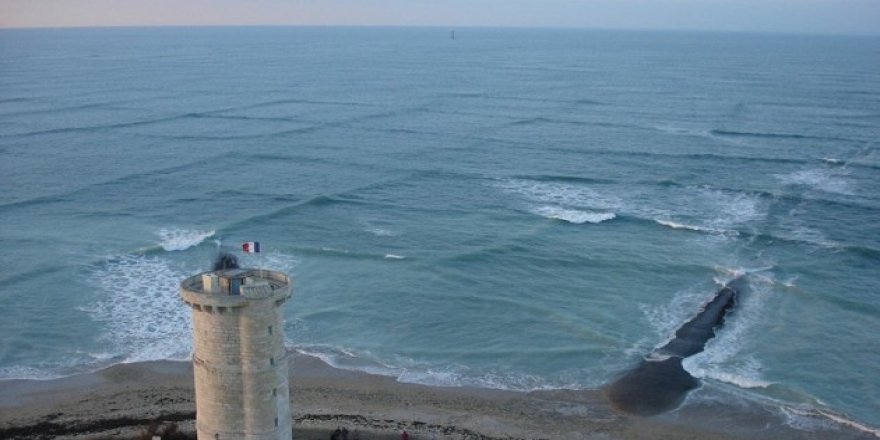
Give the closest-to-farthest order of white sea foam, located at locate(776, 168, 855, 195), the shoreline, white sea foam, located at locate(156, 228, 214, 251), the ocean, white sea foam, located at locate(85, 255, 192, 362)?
the shoreline < the ocean < white sea foam, located at locate(85, 255, 192, 362) < white sea foam, located at locate(156, 228, 214, 251) < white sea foam, located at locate(776, 168, 855, 195)

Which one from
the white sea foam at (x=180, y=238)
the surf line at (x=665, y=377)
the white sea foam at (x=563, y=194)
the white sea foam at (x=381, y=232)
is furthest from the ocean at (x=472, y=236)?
the surf line at (x=665, y=377)

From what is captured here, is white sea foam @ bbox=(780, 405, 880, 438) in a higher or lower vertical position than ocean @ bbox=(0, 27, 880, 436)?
lower

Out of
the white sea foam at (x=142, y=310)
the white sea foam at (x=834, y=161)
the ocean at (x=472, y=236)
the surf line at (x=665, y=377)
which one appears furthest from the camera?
the white sea foam at (x=834, y=161)

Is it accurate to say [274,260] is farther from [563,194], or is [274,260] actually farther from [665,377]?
[563,194]

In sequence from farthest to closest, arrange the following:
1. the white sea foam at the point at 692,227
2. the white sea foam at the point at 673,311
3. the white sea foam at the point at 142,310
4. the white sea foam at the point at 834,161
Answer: the white sea foam at the point at 834,161, the white sea foam at the point at 692,227, the white sea foam at the point at 673,311, the white sea foam at the point at 142,310

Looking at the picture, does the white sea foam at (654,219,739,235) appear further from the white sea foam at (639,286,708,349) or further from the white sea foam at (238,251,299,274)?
the white sea foam at (238,251,299,274)

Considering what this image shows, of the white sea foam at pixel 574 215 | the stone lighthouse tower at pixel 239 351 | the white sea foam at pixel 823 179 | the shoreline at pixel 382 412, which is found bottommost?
the shoreline at pixel 382 412

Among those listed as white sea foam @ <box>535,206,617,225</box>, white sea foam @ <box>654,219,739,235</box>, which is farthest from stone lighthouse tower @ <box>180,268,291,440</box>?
white sea foam @ <box>654,219,739,235</box>

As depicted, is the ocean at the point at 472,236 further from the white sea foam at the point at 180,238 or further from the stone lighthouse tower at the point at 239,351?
the stone lighthouse tower at the point at 239,351
